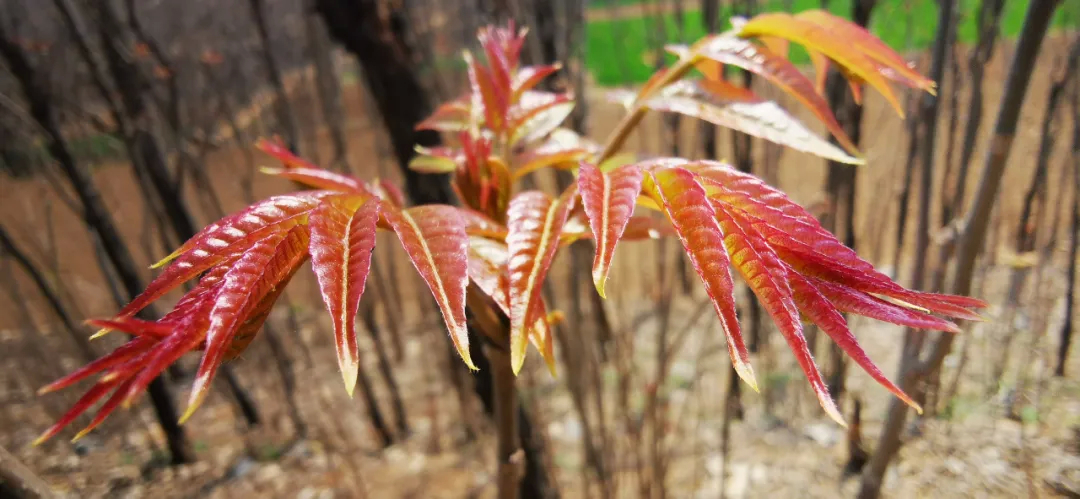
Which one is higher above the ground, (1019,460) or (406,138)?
(406,138)

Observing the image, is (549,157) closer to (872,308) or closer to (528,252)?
(528,252)

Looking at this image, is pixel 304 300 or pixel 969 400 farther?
pixel 304 300

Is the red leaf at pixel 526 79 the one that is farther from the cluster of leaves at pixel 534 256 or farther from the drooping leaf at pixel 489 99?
the cluster of leaves at pixel 534 256

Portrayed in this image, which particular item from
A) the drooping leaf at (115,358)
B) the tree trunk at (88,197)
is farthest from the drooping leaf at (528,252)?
the tree trunk at (88,197)

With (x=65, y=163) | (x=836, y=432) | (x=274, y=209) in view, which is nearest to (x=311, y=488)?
(x=65, y=163)

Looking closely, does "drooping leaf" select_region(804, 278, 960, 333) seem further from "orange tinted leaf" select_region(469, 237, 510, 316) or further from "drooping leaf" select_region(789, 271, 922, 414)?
"orange tinted leaf" select_region(469, 237, 510, 316)

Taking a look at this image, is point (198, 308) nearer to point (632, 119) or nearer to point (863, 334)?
point (632, 119)

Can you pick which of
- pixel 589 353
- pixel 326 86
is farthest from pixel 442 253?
pixel 326 86
